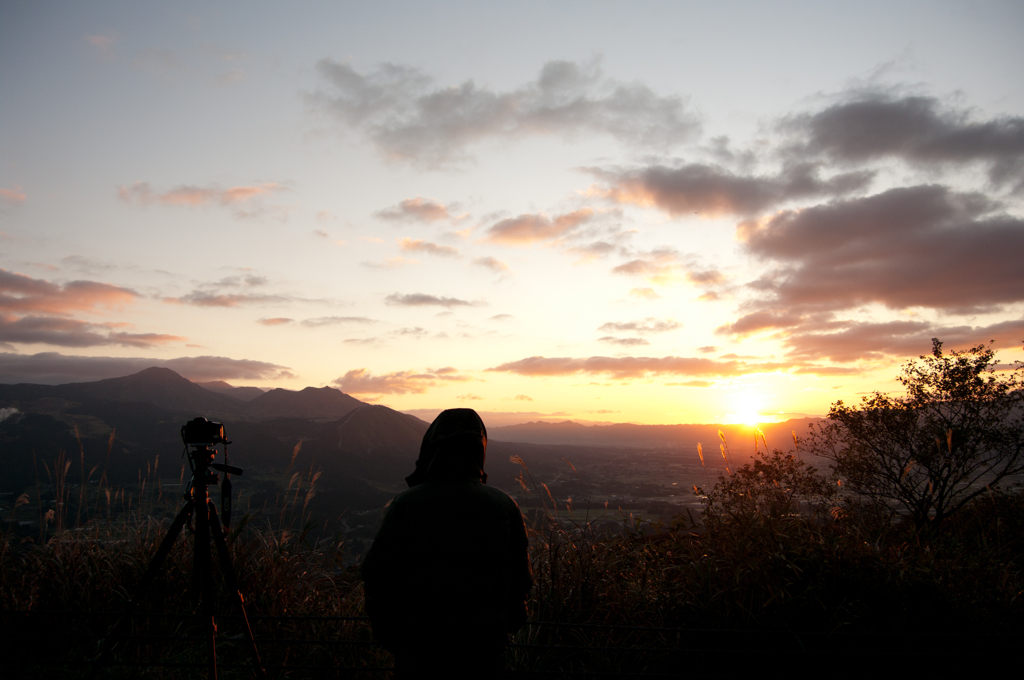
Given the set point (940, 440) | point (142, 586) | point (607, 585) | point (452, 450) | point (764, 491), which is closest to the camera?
point (452, 450)

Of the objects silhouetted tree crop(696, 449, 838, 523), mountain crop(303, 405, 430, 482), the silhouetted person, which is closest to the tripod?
the silhouetted person

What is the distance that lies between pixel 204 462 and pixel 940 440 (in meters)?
12.3

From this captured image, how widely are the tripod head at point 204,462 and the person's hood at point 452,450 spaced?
168 cm

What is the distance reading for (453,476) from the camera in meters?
2.38

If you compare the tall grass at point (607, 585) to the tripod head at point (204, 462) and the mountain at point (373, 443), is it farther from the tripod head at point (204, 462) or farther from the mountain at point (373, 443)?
the mountain at point (373, 443)

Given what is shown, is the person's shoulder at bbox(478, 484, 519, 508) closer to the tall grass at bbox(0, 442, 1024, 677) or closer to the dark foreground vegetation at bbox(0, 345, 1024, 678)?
the dark foreground vegetation at bbox(0, 345, 1024, 678)

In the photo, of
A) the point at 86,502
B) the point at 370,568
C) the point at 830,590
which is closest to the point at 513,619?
the point at 370,568

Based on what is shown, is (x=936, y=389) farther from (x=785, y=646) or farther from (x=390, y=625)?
(x=390, y=625)

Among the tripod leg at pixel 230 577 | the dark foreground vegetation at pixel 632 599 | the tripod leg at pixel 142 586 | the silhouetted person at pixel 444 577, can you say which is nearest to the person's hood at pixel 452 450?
the silhouetted person at pixel 444 577

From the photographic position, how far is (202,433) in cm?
345

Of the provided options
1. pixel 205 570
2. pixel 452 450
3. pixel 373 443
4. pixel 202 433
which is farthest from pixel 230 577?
pixel 373 443

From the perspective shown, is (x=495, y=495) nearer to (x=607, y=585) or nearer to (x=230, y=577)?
(x=230, y=577)

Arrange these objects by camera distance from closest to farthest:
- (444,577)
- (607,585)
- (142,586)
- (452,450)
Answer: (444,577) < (452,450) < (142,586) < (607,585)

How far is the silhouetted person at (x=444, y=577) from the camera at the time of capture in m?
2.17
